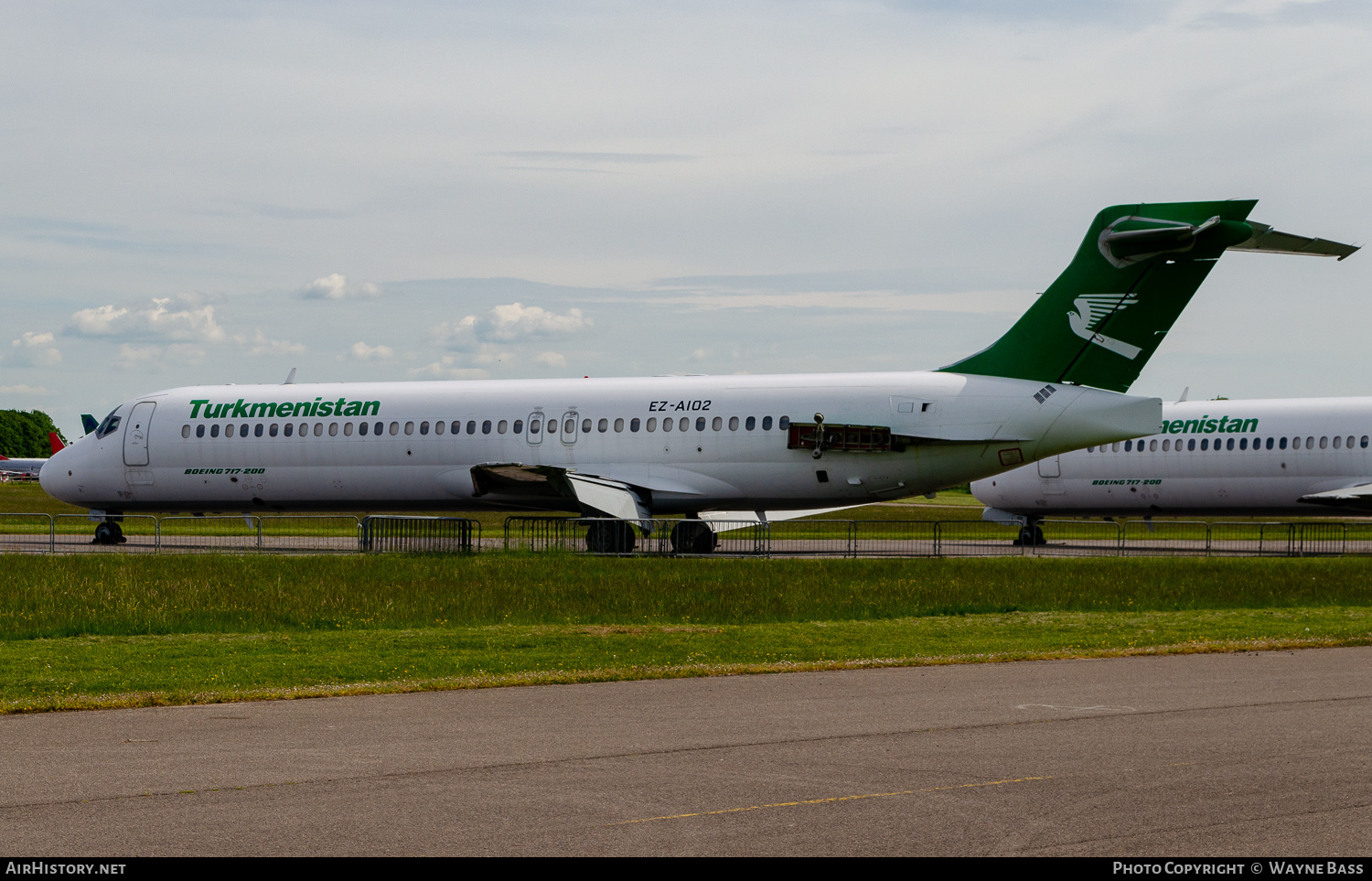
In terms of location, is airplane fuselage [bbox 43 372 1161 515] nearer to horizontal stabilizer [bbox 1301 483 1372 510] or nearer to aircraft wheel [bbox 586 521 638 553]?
aircraft wheel [bbox 586 521 638 553]

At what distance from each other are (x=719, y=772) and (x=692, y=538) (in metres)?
23.1

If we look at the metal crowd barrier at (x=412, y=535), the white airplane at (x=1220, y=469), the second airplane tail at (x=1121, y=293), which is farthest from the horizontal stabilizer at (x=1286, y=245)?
the metal crowd barrier at (x=412, y=535)

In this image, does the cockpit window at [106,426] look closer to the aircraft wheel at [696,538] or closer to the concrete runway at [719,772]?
the aircraft wheel at [696,538]

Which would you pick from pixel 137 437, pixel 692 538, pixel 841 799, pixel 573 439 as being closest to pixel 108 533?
pixel 137 437

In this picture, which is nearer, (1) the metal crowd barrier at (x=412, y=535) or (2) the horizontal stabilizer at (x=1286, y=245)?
(2) the horizontal stabilizer at (x=1286, y=245)

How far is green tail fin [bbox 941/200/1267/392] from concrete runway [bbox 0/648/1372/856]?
16.3 meters

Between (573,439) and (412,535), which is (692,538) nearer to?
(573,439)

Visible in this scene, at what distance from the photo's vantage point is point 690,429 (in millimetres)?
30297

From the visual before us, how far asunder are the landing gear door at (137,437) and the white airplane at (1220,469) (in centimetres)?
2058

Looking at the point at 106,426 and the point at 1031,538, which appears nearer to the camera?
the point at 106,426

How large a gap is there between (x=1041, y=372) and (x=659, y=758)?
20.8 m

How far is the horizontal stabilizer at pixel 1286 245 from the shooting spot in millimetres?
25812

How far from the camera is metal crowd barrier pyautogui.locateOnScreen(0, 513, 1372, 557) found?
2862 cm
